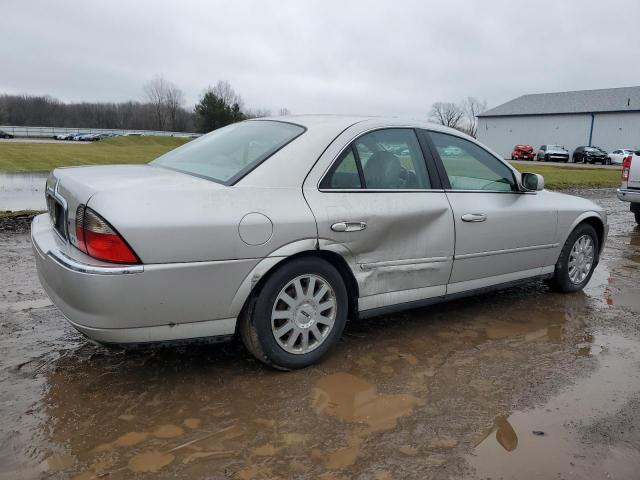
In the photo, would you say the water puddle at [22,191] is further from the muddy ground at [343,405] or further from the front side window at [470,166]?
the front side window at [470,166]

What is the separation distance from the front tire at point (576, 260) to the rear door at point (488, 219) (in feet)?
1.19

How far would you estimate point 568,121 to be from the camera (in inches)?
2254

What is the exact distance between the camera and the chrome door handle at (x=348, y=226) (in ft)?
10.6

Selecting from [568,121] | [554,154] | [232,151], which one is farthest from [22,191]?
[568,121]

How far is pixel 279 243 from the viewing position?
3.01 m

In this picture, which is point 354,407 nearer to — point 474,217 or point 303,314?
point 303,314

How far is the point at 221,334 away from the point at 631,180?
937 cm

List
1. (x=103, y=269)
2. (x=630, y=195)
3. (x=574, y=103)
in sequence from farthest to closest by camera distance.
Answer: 1. (x=574, y=103)
2. (x=630, y=195)
3. (x=103, y=269)

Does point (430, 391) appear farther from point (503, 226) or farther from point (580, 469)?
point (503, 226)

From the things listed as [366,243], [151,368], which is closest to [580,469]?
[366,243]

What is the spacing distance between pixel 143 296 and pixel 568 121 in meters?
62.5

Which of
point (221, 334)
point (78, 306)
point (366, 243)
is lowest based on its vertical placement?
point (221, 334)

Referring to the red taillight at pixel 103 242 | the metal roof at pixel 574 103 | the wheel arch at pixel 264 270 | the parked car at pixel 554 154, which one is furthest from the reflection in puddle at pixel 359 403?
the metal roof at pixel 574 103

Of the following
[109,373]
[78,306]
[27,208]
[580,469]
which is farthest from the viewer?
[27,208]
